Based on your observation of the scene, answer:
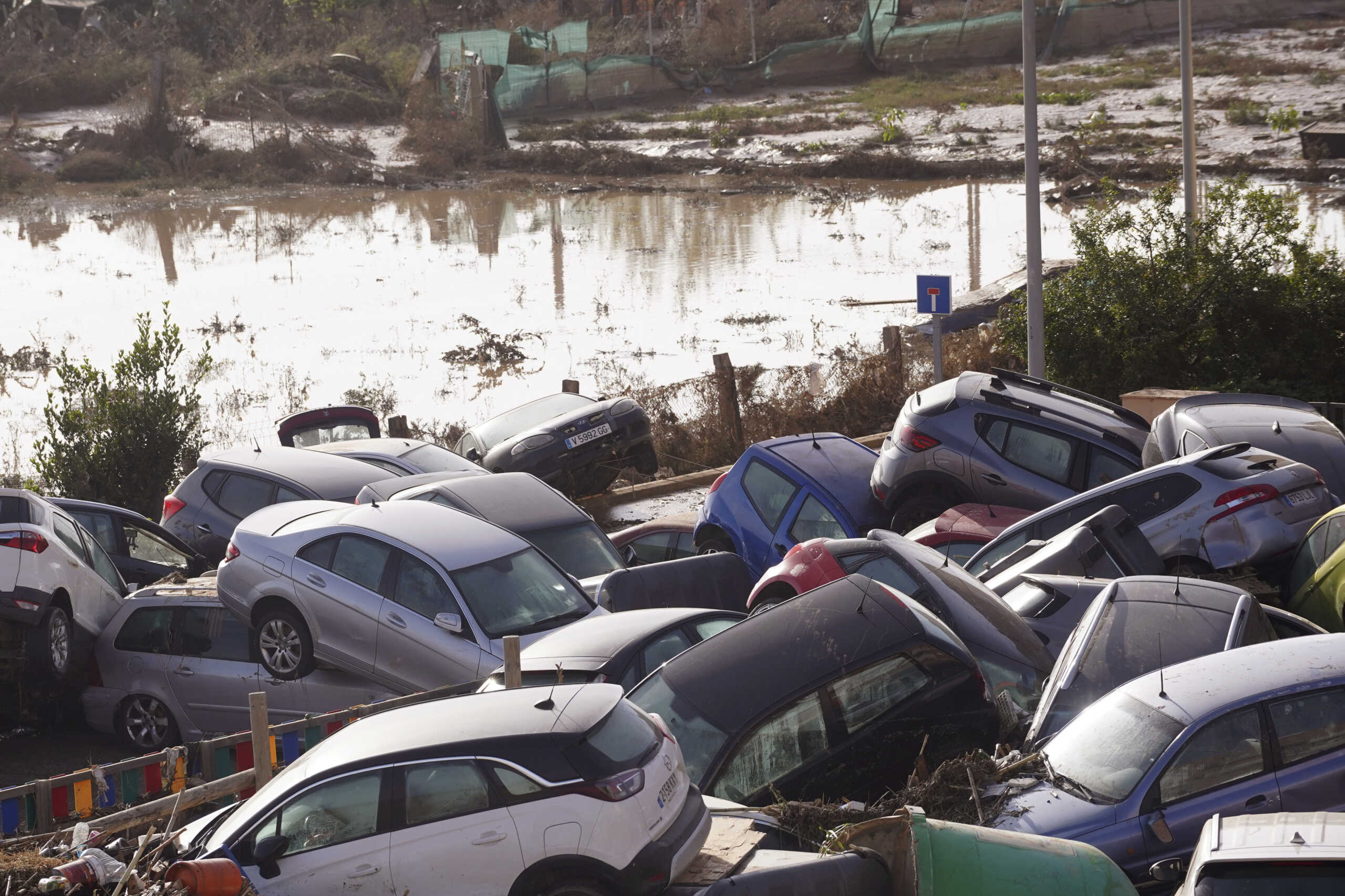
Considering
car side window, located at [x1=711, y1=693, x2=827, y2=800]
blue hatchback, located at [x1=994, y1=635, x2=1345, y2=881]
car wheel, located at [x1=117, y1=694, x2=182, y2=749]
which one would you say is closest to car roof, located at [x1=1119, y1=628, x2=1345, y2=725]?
blue hatchback, located at [x1=994, y1=635, x2=1345, y2=881]

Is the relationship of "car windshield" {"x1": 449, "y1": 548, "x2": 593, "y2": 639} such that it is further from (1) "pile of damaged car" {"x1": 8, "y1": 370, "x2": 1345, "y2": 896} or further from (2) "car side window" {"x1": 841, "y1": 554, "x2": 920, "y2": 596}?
(2) "car side window" {"x1": 841, "y1": 554, "x2": 920, "y2": 596}

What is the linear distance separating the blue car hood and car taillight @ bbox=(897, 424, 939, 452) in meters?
5.97

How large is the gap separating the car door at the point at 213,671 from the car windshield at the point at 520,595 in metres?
2.00

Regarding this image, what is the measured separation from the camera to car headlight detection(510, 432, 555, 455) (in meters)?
15.9

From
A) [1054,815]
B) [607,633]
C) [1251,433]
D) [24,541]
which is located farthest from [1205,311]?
[24,541]

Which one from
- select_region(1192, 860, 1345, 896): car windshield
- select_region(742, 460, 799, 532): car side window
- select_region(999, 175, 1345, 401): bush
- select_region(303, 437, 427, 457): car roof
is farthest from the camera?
select_region(999, 175, 1345, 401): bush

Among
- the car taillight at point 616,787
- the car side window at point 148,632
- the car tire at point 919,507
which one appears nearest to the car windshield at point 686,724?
the car taillight at point 616,787

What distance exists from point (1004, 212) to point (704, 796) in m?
35.5

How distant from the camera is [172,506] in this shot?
13922 millimetres

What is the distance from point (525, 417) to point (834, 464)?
5533 mm

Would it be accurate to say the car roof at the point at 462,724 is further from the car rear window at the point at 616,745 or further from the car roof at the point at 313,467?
the car roof at the point at 313,467

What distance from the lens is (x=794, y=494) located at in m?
12.1

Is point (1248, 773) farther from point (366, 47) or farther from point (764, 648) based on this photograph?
point (366, 47)

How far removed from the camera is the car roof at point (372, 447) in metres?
14.5
